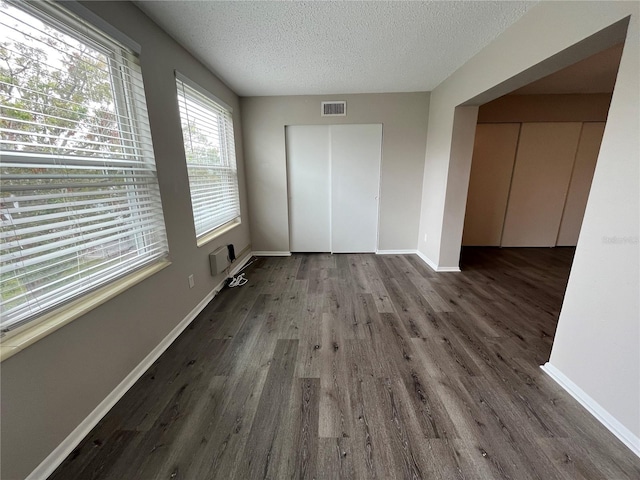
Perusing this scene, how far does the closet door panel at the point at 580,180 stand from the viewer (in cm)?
397

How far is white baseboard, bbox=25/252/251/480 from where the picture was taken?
1.13 m

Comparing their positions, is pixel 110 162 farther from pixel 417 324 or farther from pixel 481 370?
pixel 481 370

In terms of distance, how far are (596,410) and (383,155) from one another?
334 centimetres

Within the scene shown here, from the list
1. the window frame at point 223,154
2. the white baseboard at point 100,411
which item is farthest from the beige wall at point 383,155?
the white baseboard at point 100,411

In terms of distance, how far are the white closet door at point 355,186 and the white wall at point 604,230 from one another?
6.62 ft

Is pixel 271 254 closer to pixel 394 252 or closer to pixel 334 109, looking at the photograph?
pixel 394 252

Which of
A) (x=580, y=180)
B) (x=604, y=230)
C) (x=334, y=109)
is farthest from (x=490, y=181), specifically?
(x=604, y=230)

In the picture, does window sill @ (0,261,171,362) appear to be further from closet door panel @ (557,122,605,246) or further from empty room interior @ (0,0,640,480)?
closet door panel @ (557,122,605,246)

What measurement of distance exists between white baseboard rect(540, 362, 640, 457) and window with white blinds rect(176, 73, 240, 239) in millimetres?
3101

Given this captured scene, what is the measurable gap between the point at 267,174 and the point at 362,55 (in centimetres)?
207

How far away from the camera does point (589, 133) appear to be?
396cm

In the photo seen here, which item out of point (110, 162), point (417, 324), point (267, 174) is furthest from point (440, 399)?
point (267, 174)

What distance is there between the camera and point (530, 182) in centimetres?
416

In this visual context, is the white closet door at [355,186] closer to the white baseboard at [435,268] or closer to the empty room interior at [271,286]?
the empty room interior at [271,286]
